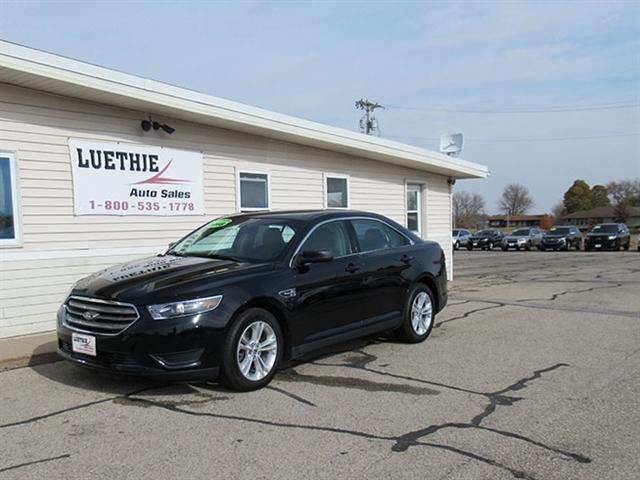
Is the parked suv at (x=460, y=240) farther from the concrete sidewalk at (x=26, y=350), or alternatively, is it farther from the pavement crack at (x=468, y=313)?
the concrete sidewalk at (x=26, y=350)

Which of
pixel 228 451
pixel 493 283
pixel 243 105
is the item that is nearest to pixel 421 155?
pixel 493 283

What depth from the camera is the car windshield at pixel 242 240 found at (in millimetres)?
5996

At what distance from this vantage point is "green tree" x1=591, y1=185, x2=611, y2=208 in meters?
98.9

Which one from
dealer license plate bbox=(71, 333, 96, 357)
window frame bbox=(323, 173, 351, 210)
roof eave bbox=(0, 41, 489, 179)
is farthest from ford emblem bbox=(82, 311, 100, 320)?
window frame bbox=(323, 173, 351, 210)

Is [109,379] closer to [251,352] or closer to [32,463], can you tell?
[251,352]

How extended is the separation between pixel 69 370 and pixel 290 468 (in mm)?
3421

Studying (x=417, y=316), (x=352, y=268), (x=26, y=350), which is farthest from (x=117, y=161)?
(x=417, y=316)

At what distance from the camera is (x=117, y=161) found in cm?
880

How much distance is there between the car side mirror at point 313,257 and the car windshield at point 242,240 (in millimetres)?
219

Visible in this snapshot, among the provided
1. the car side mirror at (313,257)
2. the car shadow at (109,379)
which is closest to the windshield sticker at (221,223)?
the car side mirror at (313,257)

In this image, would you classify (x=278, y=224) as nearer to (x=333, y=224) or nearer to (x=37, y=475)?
(x=333, y=224)

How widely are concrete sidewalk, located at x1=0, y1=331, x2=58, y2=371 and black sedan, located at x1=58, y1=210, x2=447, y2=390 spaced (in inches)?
48.6

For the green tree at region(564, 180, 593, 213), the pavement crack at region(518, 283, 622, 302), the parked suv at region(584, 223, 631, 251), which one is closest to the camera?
the pavement crack at region(518, 283, 622, 302)

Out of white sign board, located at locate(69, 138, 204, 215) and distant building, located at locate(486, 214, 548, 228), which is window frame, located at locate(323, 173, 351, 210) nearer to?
white sign board, located at locate(69, 138, 204, 215)
